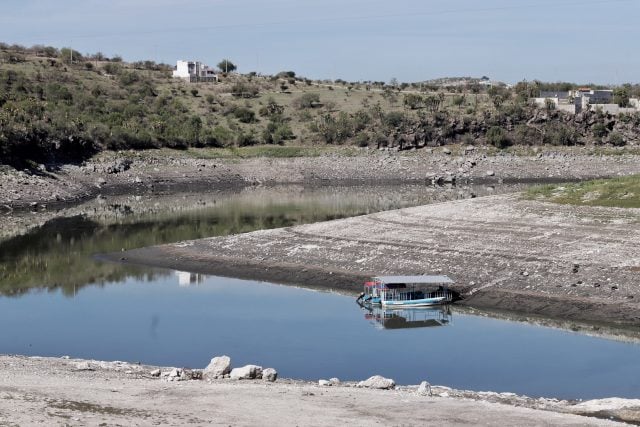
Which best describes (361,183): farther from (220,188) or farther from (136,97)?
(136,97)

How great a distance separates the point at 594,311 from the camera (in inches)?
1665

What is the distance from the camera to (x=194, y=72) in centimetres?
16350

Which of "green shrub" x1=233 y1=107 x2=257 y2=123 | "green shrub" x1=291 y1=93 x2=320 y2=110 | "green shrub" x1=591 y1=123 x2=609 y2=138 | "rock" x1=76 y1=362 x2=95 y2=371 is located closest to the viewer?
"rock" x1=76 y1=362 x2=95 y2=371

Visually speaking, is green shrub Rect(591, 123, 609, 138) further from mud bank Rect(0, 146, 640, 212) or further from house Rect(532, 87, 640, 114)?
mud bank Rect(0, 146, 640, 212)

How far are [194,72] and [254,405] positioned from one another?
142 metres

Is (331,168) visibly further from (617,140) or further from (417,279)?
(417,279)

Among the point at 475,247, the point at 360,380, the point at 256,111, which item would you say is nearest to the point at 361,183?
the point at 256,111

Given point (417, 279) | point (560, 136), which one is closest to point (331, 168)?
point (560, 136)

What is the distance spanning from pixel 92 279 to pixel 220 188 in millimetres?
56411

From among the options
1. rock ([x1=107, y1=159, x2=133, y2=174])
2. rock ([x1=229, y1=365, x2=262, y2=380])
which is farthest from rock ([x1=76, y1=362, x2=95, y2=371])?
rock ([x1=107, y1=159, x2=133, y2=174])

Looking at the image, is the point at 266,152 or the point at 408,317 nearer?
the point at 408,317

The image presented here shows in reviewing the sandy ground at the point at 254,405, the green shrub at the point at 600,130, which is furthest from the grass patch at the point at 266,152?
the sandy ground at the point at 254,405

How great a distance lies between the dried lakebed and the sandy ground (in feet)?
49.8

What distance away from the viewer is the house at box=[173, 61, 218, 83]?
160000mm
